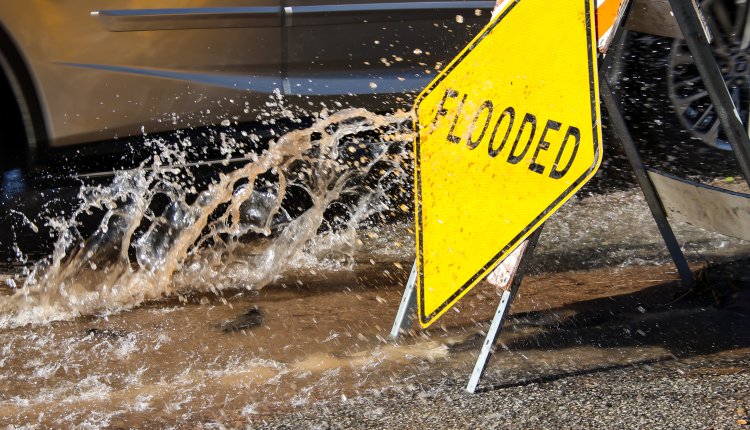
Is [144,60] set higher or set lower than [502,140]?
higher

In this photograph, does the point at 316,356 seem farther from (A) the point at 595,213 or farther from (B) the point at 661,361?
(A) the point at 595,213

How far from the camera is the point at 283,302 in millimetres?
4117

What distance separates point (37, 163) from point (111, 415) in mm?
1723

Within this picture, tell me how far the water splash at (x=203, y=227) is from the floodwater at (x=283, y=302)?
1cm

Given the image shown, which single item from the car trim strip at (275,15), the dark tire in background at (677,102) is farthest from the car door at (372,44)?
the dark tire in background at (677,102)

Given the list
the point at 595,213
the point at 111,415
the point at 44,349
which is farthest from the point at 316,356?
the point at 595,213

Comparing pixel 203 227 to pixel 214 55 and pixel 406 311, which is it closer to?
pixel 214 55

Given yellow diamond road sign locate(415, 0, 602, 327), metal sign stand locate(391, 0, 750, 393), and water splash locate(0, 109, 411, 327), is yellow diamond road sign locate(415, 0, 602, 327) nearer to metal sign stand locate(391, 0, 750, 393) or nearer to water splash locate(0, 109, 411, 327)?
metal sign stand locate(391, 0, 750, 393)

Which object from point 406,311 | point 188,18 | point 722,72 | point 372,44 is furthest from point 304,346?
point 722,72

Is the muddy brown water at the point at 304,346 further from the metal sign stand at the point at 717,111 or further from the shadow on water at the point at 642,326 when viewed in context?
the metal sign stand at the point at 717,111

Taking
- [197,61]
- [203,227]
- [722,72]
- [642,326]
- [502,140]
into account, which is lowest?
[642,326]

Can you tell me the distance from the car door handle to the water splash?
56 cm

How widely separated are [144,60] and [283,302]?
4.24 ft

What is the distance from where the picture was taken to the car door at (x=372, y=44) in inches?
187
